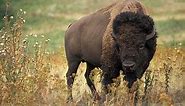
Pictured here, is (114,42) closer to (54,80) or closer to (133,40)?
(133,40)

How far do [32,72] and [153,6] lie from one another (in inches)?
1325

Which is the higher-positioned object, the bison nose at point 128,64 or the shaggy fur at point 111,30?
the shaggy fur at point 111,30

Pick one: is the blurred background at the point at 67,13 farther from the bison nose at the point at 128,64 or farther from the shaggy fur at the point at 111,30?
the bison nose at the point at 128,64

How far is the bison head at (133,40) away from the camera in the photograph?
9961mm

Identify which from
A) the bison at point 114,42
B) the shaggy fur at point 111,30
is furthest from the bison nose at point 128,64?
the shaggy fur at point 111,30

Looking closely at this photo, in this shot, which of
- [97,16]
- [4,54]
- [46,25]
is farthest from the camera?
[46,25]

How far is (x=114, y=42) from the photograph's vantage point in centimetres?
1077

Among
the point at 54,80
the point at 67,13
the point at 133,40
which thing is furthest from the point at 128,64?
the point at 67,13

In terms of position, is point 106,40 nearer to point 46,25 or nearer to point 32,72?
point 32,72

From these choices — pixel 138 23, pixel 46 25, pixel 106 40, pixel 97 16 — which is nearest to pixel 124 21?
pixel 138 23

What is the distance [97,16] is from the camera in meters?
12.4

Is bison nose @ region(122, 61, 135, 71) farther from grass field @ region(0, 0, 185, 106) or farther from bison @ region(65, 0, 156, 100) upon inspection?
grass field @ region(0, 0, 185, 106)

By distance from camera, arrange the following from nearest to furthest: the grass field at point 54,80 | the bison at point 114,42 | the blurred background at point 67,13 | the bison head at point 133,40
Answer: the grass field at point 54,80 < the bison head at point 133,40 < the bison at point 114,42 < the blurred background at point 67,13

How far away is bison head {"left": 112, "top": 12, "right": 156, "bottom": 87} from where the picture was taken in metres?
9.96
